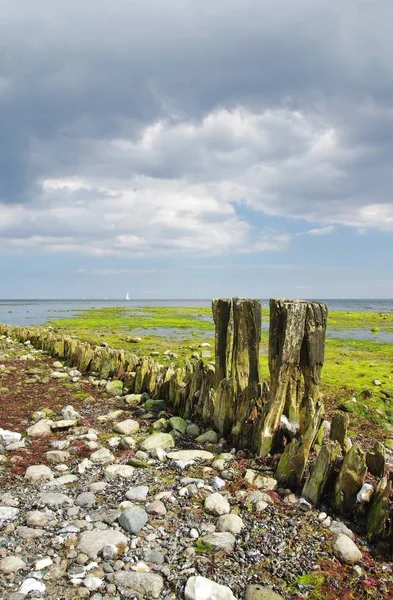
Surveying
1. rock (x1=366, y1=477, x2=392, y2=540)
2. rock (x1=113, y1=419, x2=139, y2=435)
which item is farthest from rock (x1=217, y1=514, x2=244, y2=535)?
rock (x1=113, y1=419, x2=139, y2=435)

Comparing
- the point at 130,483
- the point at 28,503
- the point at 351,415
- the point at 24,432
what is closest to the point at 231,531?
the point at 130,483

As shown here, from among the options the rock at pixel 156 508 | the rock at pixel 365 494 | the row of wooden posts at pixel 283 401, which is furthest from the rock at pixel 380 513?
the rock at pixel 156 508

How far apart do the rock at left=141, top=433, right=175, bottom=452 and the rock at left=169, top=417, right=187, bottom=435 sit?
64 centimetres

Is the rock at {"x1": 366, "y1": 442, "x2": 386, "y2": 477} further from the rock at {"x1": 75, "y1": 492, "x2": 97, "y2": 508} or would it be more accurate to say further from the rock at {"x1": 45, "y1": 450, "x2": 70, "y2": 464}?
the rock at {"x1": 45, "y1": 450, "x2": 70, "y2": 464}

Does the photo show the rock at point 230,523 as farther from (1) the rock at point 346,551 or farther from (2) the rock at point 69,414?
(2) the rock at point 69,414

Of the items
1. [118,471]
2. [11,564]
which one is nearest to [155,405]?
[118,471]

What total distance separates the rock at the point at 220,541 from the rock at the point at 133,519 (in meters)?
0.71

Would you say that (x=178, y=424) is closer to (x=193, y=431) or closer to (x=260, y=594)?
(x=193, y=431)

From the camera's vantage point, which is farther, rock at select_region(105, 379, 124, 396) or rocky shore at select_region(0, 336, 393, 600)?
rock at select_region(105, 379, 124, 396)

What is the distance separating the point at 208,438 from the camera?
7.61 metres

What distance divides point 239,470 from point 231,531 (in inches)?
64.3

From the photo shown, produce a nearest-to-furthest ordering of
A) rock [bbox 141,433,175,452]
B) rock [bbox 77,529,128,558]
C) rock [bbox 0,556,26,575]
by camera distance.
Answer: rock [bbox 0,556,26,575], rock [bbox 77,529,128,558], rock [bbox 141,433,175,452]

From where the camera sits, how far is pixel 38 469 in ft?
20.3

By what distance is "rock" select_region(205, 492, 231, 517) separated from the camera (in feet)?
16.8
